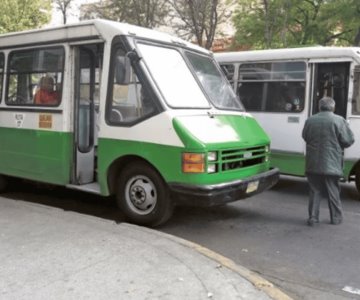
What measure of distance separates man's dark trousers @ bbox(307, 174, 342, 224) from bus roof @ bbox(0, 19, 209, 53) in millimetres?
2548

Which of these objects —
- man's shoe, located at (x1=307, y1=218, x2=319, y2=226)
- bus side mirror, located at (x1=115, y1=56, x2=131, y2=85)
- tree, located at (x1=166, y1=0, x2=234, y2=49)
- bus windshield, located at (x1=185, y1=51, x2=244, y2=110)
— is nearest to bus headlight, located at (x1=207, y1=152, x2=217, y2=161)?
bus windshield, located at (x1=185, y1=51, x2=244, y2=110)

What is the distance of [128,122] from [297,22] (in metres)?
14.4

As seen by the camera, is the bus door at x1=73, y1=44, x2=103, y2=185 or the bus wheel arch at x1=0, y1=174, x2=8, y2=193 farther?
the bus wheel arch at x1=0, y1=174, x2=8, y2=193

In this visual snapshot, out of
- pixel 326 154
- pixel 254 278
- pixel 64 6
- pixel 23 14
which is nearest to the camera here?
pixel 254 278

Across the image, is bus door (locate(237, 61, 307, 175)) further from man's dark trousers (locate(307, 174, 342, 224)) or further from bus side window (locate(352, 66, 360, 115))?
man's dark trousers (locate(307, 174, 342, 224))

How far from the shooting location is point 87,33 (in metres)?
6.84

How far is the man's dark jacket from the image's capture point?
6676mm

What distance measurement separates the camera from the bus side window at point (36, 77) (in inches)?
285

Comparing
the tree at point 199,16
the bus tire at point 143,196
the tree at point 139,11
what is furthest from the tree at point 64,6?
the bus tire at point 143,196

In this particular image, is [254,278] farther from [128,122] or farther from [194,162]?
[128,122]

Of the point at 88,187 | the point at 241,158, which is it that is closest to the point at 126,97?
the point at 88,187

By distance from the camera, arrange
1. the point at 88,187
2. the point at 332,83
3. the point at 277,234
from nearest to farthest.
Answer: the point at 277,234, the point at 88,187, the point at 332,83

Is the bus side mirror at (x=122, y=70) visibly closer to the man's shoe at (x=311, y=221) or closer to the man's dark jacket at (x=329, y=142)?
the man's dark jacket at (x=329, y=142)

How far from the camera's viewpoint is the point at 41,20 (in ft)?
98.1
